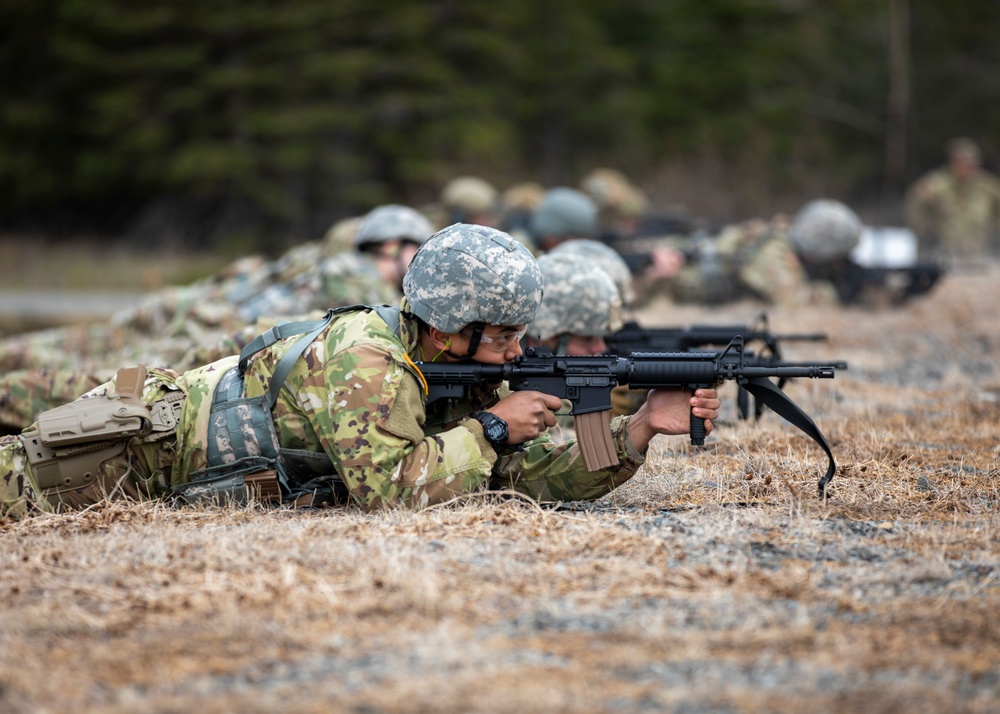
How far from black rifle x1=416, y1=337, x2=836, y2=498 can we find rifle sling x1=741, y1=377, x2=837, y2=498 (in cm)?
4

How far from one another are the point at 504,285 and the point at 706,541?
123 cm

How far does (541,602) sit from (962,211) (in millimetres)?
18082

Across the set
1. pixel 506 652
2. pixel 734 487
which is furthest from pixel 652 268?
pixel 506 652

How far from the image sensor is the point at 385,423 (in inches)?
177

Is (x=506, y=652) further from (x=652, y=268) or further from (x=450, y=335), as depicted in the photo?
(x=652, y=268)

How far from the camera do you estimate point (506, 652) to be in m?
3.35

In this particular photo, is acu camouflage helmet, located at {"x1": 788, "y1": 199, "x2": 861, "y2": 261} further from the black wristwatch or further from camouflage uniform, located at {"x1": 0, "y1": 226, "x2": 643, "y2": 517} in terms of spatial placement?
the black wristwatch

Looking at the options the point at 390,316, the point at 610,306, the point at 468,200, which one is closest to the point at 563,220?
the point at 468,200

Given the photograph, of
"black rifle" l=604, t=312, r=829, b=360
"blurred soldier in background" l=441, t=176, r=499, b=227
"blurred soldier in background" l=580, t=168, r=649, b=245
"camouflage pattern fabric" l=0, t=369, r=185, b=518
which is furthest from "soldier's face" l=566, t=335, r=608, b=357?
"blurred soldier in background" l=580, t=168, r=649, b=245

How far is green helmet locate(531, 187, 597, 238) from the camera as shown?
40.1 ft

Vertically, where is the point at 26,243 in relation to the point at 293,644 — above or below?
above

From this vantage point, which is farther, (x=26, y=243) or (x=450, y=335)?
(x=26, y=243)

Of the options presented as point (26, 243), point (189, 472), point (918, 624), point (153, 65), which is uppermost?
point (153, 65)

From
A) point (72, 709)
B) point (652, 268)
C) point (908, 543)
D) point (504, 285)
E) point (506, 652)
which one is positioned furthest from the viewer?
point (652, 268)
